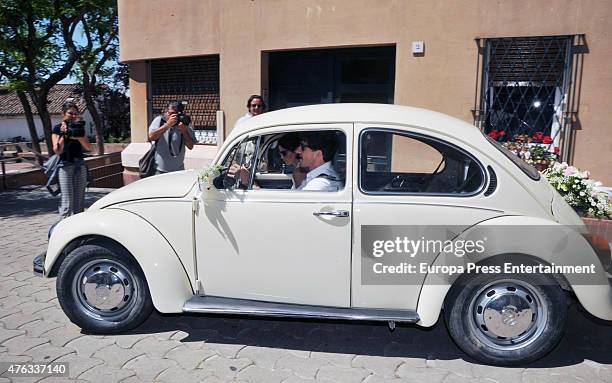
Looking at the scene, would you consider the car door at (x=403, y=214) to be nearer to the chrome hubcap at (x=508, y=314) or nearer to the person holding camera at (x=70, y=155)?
the chrome hubcap at (x=508, y=314)

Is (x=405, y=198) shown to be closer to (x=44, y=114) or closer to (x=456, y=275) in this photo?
(x=456, y=275)

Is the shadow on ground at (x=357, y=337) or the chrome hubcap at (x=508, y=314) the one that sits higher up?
the chrome hubcap at (x=508, y=314)

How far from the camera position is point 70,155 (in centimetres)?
602

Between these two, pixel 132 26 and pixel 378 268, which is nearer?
pixel 378 268

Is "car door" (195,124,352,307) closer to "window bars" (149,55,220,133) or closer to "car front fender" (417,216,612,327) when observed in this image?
"car front fender" (417,216,612,327)

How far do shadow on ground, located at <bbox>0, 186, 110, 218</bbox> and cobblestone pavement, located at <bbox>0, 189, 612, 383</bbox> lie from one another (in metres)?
4.17

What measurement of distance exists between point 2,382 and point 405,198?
302 centimetres

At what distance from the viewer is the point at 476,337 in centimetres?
345

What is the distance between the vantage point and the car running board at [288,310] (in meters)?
3.40

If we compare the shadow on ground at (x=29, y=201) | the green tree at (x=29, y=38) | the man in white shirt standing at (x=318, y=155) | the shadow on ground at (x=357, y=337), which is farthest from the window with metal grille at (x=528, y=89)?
the green tree at (x=29, y=38)

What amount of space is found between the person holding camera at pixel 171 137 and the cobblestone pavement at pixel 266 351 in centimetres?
218

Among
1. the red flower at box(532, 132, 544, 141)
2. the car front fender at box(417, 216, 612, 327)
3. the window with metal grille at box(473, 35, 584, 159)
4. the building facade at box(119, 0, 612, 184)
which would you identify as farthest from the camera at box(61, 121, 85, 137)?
the red flower at box(532, 132, 544, 141)

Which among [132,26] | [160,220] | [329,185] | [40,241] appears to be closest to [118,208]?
[160,220]

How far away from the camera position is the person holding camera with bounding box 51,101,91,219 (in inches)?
232
